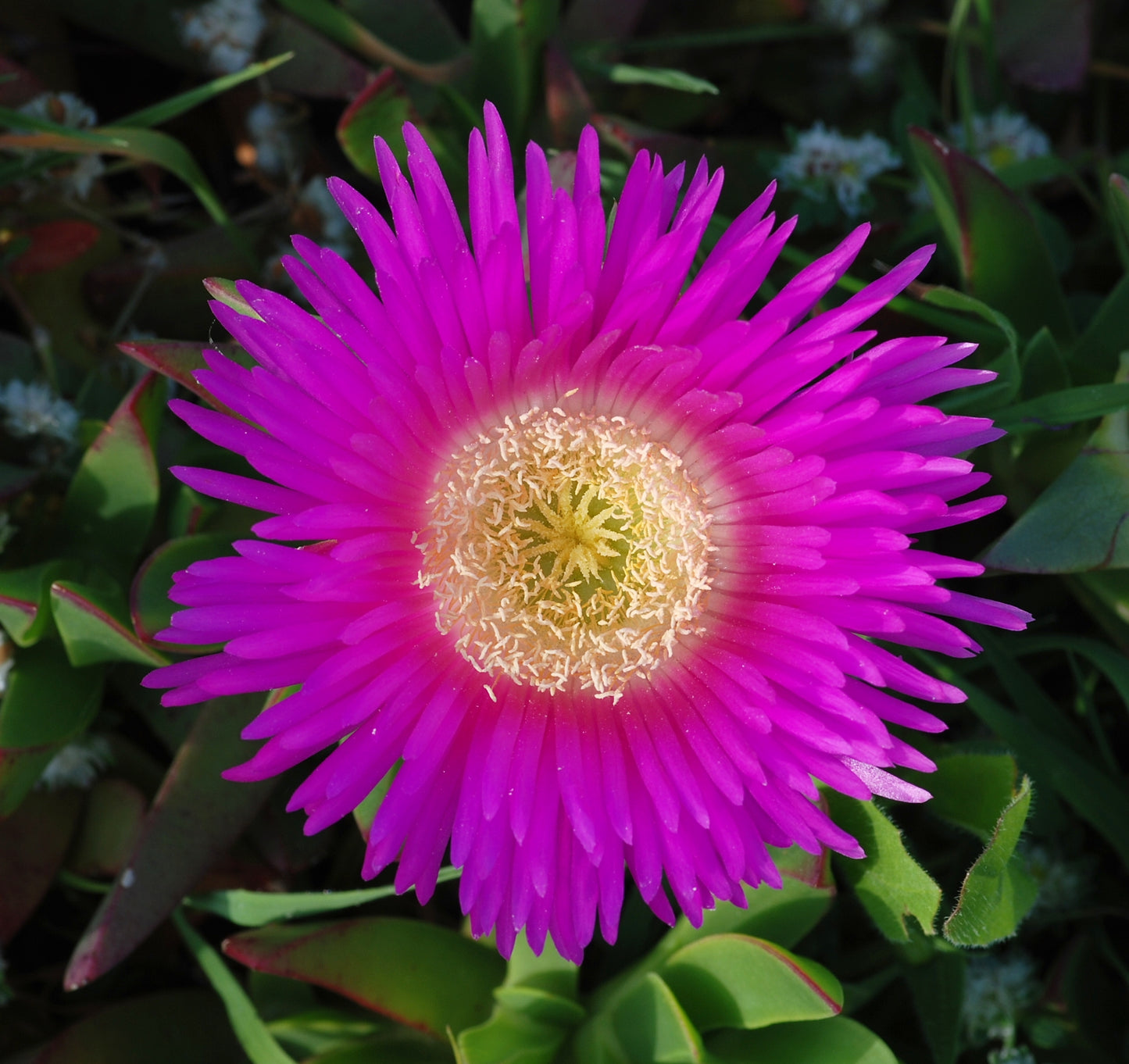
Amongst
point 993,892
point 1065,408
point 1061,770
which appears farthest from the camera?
point 1061,770

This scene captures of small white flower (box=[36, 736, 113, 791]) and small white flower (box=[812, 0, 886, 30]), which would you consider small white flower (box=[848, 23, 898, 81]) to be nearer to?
small white flower (box=[812, 0, 886, 30])

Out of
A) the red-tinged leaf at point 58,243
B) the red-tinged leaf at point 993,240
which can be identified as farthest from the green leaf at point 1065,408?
the red-tinged leaf at point 58,243

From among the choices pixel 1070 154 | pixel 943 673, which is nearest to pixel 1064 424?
pixel 943 673

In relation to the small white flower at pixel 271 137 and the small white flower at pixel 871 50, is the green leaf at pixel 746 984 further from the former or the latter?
the small white flower at pixel 871 50


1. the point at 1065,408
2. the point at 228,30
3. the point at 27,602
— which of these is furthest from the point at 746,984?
the point at 228,30

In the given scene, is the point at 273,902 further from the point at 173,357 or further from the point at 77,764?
the point at 173,357

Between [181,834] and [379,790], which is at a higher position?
[379,790]

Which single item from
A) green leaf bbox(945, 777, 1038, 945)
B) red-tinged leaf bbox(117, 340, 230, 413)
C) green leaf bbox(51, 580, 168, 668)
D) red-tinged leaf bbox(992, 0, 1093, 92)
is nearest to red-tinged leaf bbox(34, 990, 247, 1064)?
green leaf bbox(51, 580, 168, 668)
